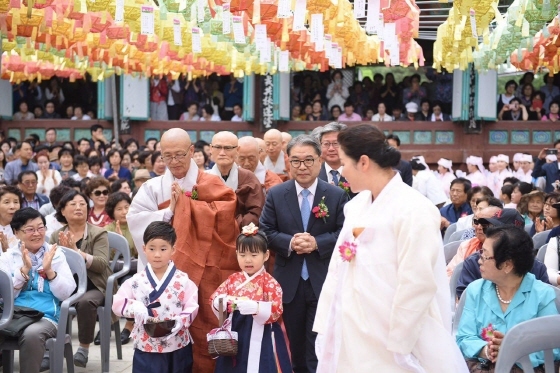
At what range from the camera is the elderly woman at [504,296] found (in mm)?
4695

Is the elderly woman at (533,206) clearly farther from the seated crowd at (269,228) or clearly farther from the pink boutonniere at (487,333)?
the pink boutonniere at (487,333)

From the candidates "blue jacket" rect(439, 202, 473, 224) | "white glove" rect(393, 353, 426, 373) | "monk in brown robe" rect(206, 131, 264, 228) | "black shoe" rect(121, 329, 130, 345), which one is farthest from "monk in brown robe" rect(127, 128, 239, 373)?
"blue jacket" rect(439, 202, 473, 224)

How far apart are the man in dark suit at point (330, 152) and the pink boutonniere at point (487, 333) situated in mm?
2015

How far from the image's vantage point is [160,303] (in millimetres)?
5402

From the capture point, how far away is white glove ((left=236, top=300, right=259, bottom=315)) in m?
5.27

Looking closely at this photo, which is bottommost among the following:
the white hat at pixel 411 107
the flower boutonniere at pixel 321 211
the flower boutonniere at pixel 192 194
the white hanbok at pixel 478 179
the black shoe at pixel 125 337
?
the black shoe at pixel 125 337

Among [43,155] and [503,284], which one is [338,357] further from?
[43,155]

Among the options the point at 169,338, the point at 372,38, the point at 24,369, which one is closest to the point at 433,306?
the point at 169,338

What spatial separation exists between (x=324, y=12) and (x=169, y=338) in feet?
13.6

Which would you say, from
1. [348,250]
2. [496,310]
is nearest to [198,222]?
[496,310]

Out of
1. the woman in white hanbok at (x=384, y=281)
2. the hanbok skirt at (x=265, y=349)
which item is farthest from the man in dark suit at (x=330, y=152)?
the woman in white hanbok at (x=384, y=281)

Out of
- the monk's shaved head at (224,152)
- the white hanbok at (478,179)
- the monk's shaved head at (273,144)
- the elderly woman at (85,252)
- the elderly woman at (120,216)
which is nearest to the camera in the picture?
the monk's shaved head at (224,152)

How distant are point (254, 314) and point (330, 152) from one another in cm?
171

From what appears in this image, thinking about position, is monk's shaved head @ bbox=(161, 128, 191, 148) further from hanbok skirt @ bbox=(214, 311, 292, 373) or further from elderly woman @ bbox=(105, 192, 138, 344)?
elderly woman @ bbox=(105, 192, 138, 344)
